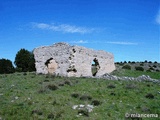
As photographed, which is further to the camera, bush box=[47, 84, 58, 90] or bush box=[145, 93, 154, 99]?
bush box=[47, 84, 58, 90]

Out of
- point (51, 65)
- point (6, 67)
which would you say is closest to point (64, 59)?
point (51, 65)

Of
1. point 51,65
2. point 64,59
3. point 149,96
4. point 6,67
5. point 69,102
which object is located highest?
point 6,67

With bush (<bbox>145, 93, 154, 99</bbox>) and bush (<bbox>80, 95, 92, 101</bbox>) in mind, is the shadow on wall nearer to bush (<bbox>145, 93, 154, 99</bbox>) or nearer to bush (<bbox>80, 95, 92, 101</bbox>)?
bush (<bbox>80, 95, 92, 101</bbox>)

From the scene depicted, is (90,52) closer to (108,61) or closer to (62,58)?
(62,58)

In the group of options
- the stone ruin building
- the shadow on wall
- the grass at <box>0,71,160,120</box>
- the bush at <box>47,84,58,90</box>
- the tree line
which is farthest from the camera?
the tree line

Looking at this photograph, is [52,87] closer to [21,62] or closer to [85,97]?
[85,97]

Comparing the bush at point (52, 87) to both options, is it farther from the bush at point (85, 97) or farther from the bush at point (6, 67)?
the bush at point (6, 67)

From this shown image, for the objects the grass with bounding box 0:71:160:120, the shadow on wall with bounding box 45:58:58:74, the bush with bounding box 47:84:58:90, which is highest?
the shadow on wall with bounding box 45:58:58:74

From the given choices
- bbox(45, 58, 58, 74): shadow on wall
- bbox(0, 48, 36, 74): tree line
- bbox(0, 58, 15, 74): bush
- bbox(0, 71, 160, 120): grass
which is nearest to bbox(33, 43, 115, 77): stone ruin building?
bbox(45, 58, 58, 74): shadow on wall

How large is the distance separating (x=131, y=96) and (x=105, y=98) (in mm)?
1847

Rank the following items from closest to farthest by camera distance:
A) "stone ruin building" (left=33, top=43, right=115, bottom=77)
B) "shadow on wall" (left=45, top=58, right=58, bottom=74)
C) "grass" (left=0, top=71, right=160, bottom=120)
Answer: "grass" (left=0, top=71, right=160, bottom=120)
"stone ruin building" (left=33, top=43, right=115, bottom=77)
"shadow on wall" (left=45, top=58, right=58, bottom=74)

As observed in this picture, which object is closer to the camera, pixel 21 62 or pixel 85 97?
pixel 85 97

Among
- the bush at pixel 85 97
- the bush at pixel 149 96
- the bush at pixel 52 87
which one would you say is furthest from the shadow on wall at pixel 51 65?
the bush at pixel 149 96

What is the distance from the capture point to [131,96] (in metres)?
14.3
